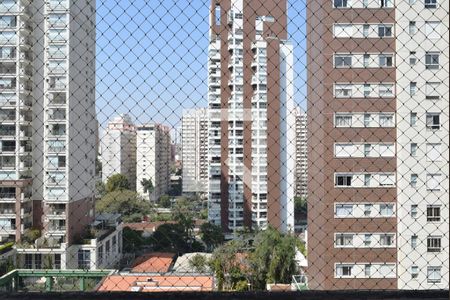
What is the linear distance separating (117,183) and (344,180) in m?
13.1

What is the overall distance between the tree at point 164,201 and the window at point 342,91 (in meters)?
14.9

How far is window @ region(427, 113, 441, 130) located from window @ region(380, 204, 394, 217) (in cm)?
120

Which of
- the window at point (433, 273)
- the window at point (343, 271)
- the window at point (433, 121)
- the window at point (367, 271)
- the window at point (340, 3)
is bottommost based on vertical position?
the window at point (367, 271)

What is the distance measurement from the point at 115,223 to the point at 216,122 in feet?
12.5

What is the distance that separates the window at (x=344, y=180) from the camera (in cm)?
504

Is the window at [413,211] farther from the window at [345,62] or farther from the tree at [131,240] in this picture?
the tree at [131,240]

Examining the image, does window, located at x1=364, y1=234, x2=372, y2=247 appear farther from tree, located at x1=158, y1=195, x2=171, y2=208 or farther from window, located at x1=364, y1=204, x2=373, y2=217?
tree, located at x1=158, y1=195, x2=171, y2=208

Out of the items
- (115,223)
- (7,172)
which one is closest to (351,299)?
(7,172)

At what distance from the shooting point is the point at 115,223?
11492 mm

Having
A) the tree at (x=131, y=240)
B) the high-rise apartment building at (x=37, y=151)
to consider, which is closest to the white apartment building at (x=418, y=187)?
the high-rise apartment building at (x=37, y=151)

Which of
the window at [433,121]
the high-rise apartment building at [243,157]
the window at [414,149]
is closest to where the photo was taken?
the window at [414,149]

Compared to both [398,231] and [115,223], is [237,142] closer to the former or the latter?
[115,223]

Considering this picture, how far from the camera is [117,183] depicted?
17.0 metres

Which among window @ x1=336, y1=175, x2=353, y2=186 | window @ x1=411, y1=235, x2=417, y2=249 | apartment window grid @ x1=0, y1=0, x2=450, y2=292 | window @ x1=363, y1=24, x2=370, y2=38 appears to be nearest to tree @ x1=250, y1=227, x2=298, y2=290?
apartment window grid @ x1=0, y1=0, x2=450, y2=292
